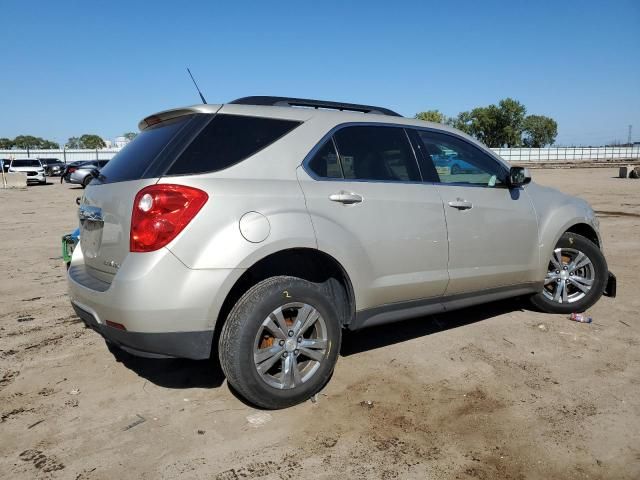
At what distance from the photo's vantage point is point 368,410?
314 cm

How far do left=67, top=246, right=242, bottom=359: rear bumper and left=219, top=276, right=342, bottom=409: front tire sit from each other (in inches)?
6.2

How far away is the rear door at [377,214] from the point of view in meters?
3.23

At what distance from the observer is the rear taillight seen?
273 centimetres

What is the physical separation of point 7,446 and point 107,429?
50 cm

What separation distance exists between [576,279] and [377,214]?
2546mm

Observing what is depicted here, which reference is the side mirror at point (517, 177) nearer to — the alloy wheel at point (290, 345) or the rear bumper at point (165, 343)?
the alloy wheel at point (290, 345)

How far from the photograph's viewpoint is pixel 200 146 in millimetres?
2986

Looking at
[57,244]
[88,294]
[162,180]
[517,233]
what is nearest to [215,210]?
[162,180]

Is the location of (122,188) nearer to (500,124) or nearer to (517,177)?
(517,177)

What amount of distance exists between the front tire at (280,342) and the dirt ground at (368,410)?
165 millimetres

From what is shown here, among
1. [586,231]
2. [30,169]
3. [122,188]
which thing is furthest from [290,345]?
[30,169]

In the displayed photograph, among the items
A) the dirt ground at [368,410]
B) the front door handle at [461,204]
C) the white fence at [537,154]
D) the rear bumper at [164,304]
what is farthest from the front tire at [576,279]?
the white fence at [537,154]

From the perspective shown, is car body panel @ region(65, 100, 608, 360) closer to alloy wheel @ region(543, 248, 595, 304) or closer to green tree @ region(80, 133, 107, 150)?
alloy wheel @ region(543, 248, 595, 304)

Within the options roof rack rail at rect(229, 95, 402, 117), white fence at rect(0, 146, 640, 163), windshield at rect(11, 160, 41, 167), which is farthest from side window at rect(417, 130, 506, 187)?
white fence at rect(0, 146, 640, 163)
